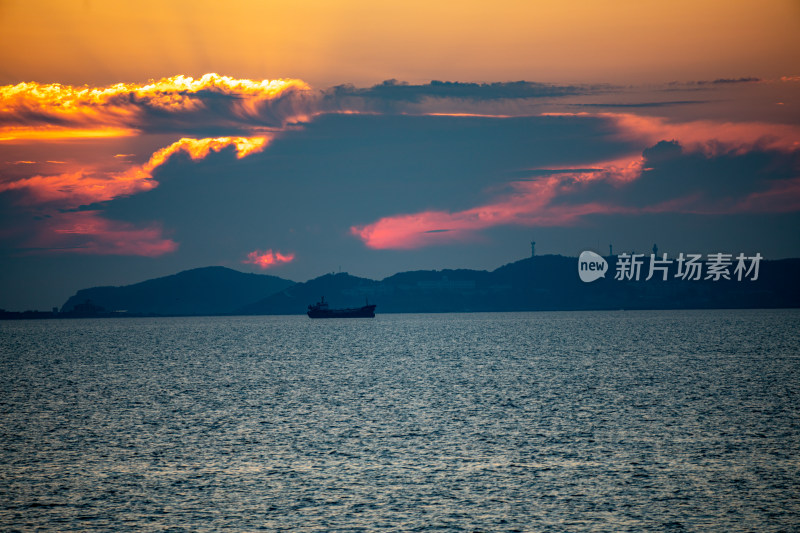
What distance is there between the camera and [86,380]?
108m

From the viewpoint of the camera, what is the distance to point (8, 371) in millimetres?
128250

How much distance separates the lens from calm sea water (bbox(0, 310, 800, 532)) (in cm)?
3634

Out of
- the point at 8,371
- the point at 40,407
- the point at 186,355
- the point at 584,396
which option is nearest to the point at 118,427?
the point at 40,407

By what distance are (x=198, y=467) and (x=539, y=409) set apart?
114ft

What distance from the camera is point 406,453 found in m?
50.6

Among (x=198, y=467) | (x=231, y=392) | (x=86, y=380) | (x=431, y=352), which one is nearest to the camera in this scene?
(x=198, y=467)

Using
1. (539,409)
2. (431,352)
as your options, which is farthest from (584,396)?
(431,352)

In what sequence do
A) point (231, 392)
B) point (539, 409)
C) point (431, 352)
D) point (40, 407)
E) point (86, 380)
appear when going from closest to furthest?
point (539, 409) < point (40, 407) < point (231, 392) < point (86, 380) < point (431, 352)

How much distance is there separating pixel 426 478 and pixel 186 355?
133 meters

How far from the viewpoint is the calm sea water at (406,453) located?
36344 millimetres

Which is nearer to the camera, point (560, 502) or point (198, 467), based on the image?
point (560, 502)

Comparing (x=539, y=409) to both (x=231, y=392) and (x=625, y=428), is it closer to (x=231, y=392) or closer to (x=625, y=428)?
(x=625, y=428)

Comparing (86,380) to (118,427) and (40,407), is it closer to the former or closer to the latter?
(40,407)

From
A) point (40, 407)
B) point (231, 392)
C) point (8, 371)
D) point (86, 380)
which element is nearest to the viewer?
point (40, 407)
